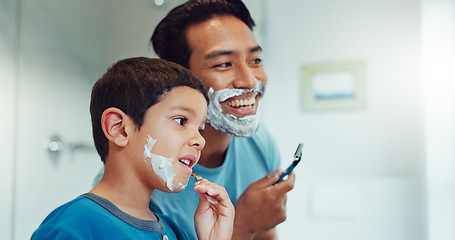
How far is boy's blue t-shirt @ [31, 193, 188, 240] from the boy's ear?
74 millimetres

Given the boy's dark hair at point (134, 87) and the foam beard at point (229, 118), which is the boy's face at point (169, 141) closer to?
the boy's dark hair at point (134, 87)

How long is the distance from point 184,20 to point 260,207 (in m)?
0.39

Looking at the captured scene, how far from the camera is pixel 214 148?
3.01ft

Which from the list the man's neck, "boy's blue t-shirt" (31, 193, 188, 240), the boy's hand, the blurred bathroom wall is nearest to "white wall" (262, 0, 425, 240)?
the blurred bathroom wall

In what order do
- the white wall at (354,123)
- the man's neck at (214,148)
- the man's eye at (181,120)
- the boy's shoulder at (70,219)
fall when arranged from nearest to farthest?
the boy's shoulder at (70,219), the man's eye at (181,120), the man's neck at (214,148), the white wall at (354,123)

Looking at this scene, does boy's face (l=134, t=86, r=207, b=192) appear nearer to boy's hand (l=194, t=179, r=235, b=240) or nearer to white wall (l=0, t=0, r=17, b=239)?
boy's hand (l=194, t=179, r=235, b=240)

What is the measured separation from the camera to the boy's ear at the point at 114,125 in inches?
22.5

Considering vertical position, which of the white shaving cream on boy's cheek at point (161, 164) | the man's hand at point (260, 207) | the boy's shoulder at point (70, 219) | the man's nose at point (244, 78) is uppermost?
the man's nose at point (244, 78)

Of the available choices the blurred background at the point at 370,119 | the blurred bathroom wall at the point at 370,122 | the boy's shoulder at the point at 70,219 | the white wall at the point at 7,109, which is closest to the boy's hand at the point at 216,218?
the boy's shoulder at the point at 70,219

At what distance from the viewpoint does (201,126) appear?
624mm

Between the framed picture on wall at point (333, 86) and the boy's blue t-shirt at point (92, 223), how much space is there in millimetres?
1283

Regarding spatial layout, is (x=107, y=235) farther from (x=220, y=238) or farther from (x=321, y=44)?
(x=321, y=44)

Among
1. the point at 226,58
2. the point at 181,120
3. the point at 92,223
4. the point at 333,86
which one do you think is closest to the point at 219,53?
the point at 226,58

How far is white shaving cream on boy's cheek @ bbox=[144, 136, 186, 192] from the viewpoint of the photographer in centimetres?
57
